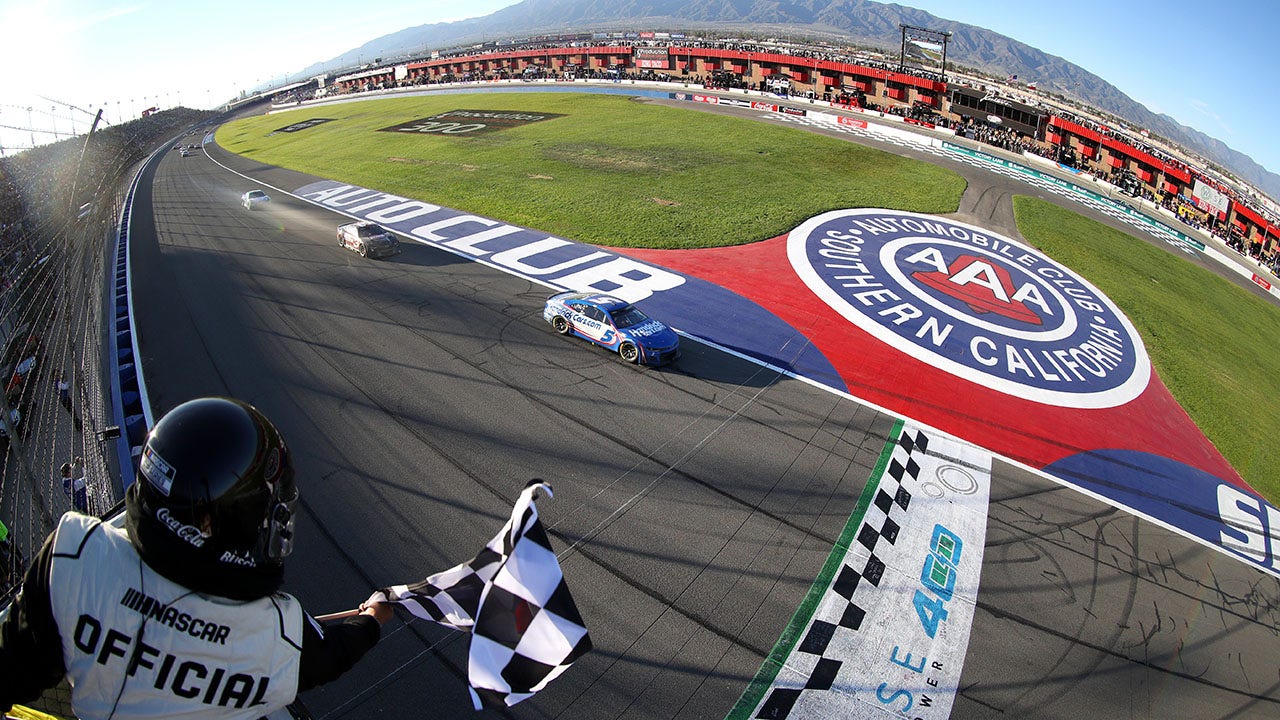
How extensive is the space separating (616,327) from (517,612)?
1298 cm

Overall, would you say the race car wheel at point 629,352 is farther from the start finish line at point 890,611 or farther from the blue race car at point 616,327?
the start finish line at point 890,611

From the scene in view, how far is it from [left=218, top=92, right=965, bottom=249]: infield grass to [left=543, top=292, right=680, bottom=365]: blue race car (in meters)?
9.49

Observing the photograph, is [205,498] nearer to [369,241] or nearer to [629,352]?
[629,352]

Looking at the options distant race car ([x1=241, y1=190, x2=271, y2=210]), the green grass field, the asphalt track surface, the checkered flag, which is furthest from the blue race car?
distant race car ([x1=241, y1=190, x2=271, y2=210])

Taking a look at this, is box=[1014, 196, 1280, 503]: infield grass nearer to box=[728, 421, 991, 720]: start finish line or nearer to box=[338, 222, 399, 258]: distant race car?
box=[728, 421, 991, 720]: start finish line

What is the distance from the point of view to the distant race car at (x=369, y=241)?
77.5 feet

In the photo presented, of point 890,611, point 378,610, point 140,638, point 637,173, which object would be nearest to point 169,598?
point 140,638

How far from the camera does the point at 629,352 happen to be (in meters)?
16.4

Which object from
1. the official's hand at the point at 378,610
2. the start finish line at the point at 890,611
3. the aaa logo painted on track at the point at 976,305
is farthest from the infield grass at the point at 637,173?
the official's hand at the point at 378,610

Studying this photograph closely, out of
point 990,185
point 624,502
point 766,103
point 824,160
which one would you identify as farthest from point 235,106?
point 624,502

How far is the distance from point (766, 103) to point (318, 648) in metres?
62.4

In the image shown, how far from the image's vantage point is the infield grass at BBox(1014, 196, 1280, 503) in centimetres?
1931

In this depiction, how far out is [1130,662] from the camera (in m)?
9.49

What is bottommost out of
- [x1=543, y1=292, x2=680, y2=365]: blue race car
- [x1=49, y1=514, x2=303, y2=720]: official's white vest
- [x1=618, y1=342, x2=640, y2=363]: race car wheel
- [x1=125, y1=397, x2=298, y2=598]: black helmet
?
[x1=618, y1=342, x2=640, y2=363]: race car wheel
